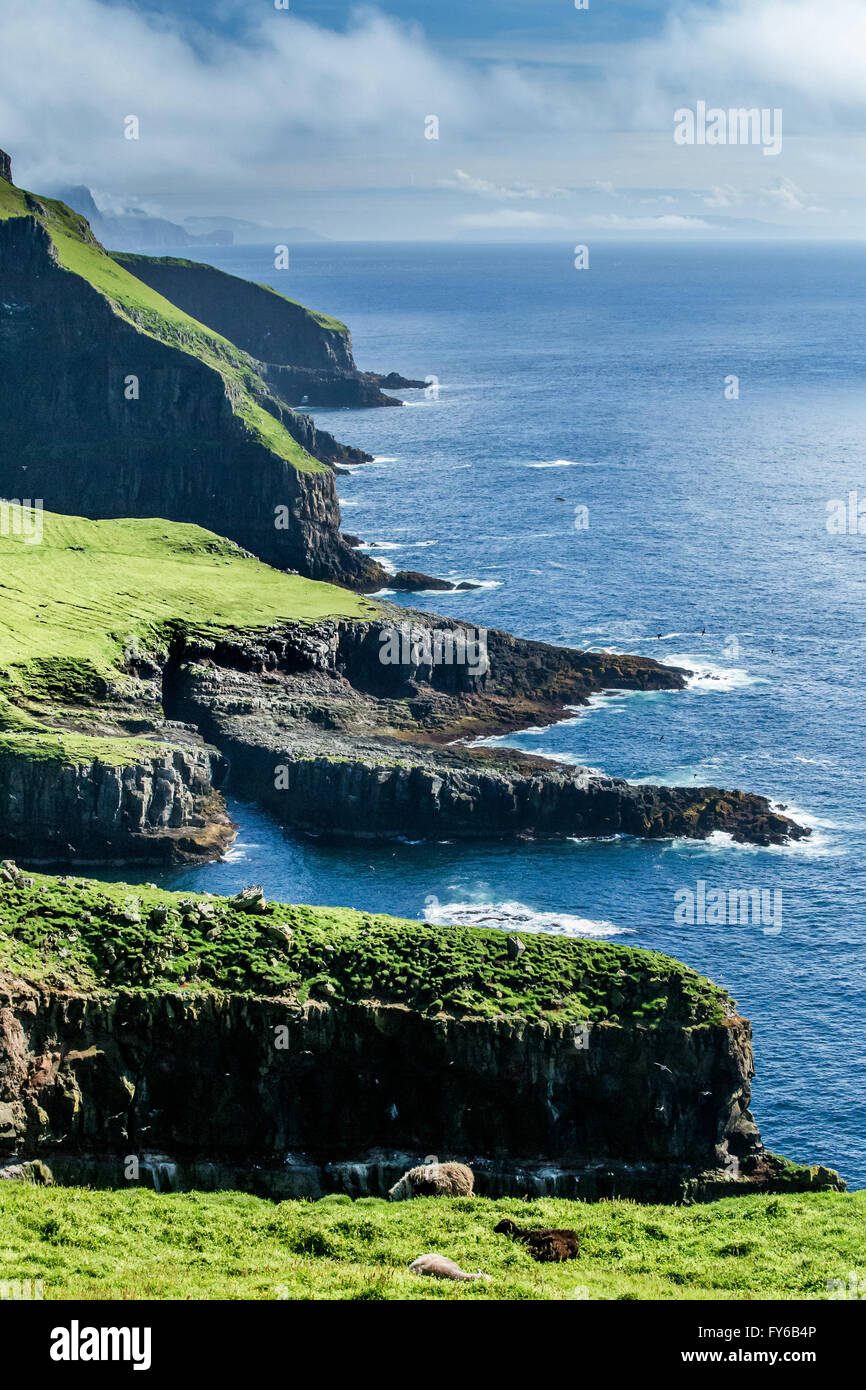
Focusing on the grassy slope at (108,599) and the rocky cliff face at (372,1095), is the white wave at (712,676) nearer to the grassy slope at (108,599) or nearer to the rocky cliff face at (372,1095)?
the grassy slope at (108,599)

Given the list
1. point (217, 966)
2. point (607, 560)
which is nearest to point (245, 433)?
point (607, 560)

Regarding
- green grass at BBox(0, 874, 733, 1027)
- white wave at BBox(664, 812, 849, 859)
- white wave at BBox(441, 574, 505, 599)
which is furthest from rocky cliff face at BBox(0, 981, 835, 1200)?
white wave at BBox(441, 574, 505, 599)

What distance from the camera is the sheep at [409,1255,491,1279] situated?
146 feet

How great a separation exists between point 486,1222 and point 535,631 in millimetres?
108679

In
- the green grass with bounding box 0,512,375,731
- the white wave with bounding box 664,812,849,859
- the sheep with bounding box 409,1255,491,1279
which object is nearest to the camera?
the sheep with bounding box 409,1255,491,1279

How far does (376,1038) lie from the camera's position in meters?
63.9

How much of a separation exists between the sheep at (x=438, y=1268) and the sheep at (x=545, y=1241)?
428cm

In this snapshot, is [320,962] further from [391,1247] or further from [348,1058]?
[391,1247]

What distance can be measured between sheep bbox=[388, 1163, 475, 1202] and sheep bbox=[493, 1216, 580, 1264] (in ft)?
16.0

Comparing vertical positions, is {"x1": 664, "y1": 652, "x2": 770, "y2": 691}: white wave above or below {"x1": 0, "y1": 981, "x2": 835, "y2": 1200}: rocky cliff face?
above

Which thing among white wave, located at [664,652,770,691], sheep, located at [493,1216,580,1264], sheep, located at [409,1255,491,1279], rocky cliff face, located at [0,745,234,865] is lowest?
sheep, located at [493,1216,580,1264]

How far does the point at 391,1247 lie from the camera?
48.8m

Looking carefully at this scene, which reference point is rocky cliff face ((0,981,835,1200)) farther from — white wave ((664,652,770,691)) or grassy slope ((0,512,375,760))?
white wave ((664,652,770,691))
